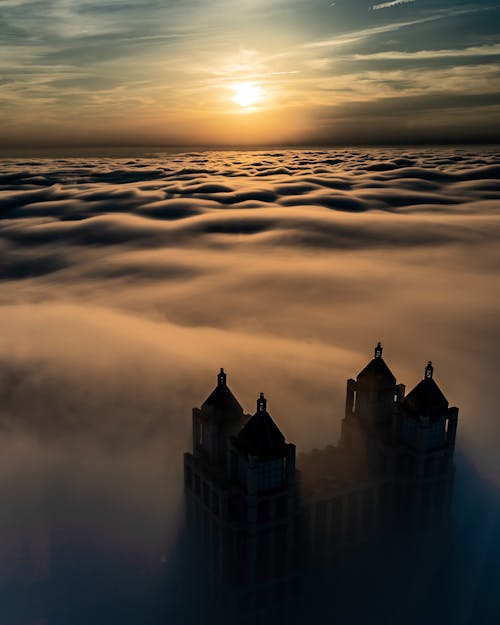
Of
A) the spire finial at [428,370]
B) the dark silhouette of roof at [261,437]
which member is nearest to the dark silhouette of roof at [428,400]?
the spire finial at [428,370]

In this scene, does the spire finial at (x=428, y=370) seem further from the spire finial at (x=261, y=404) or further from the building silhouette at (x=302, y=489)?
the spire finial at (x=261, y=404)

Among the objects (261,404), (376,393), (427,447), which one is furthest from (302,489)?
(427,447)

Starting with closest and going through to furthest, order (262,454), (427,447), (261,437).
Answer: (261,437), (262,454), (427,447)

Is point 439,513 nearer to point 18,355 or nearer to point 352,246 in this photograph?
point 18,355

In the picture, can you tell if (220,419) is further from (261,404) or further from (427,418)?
(427,418)

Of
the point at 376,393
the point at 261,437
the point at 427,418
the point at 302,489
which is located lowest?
the point at 302,489

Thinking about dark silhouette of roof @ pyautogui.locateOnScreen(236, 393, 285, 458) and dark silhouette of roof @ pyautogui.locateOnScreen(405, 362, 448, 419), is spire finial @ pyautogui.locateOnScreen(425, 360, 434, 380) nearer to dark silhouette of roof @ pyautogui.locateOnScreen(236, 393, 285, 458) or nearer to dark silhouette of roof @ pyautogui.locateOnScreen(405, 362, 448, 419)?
dark silhouette of roof @ pyautogui.locateOnScreen(405, 362, 448, 419)

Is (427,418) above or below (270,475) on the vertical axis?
above

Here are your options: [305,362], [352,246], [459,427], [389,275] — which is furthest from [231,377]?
[352,246]
